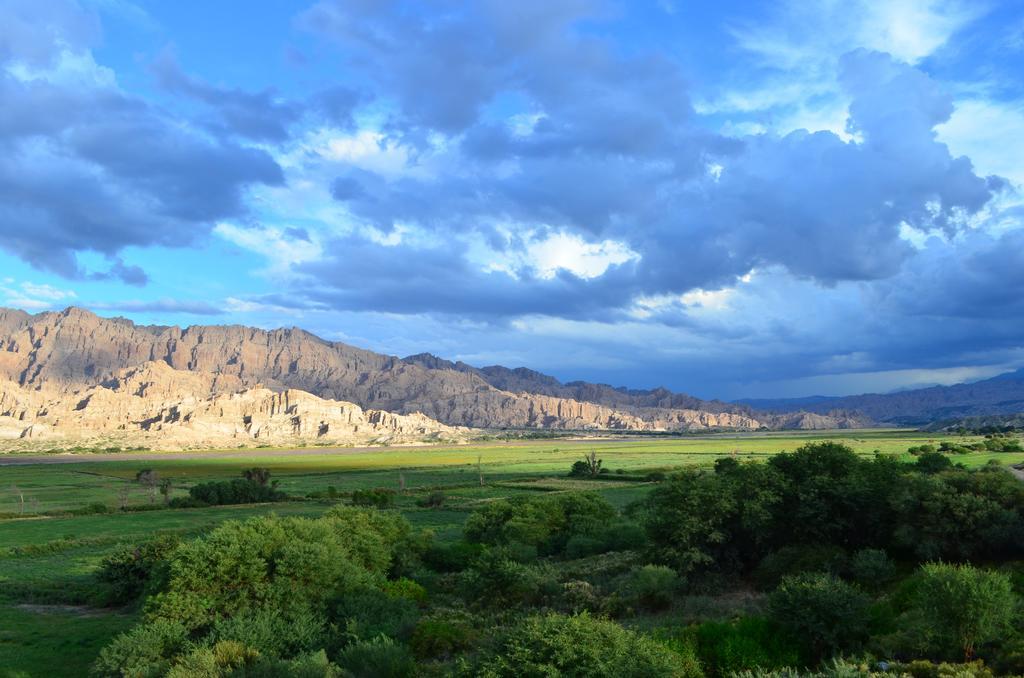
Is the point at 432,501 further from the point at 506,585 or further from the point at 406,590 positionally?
the point at 506,585

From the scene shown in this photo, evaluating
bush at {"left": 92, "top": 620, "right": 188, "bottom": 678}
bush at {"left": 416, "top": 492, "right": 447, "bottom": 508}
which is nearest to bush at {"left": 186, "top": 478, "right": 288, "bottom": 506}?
bush at {"left": 416, "top": 492, "right": 447, "bottom": 508}

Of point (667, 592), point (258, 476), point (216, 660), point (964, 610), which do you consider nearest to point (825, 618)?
point (964, 610)

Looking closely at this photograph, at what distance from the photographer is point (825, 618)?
19281 mm

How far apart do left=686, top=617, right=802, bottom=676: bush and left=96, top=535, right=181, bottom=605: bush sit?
1134 inches

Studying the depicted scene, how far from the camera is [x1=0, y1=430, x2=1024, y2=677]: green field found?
101ft

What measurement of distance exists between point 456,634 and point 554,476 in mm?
80039

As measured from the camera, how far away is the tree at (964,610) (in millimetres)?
16172

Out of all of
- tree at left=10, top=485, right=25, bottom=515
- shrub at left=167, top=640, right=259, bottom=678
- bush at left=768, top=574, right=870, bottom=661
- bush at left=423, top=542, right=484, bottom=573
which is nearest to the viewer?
bush at left=768, top=574, right=870, bottom=661

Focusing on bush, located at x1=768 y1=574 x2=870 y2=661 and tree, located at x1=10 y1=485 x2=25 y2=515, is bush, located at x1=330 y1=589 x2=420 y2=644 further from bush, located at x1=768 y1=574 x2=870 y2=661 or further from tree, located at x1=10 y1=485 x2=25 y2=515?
tree, located at x1=10 y1=485 x2=25 y2=515

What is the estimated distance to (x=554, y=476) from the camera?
10288 centimetres

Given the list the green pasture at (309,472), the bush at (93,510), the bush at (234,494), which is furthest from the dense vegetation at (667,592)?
the green pasture at (309,472)

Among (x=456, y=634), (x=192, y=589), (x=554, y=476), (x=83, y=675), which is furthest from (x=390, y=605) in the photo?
(x=554, y=476)

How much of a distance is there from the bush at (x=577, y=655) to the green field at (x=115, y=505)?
1988 centimetres

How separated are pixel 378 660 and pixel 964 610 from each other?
15.7 metres
